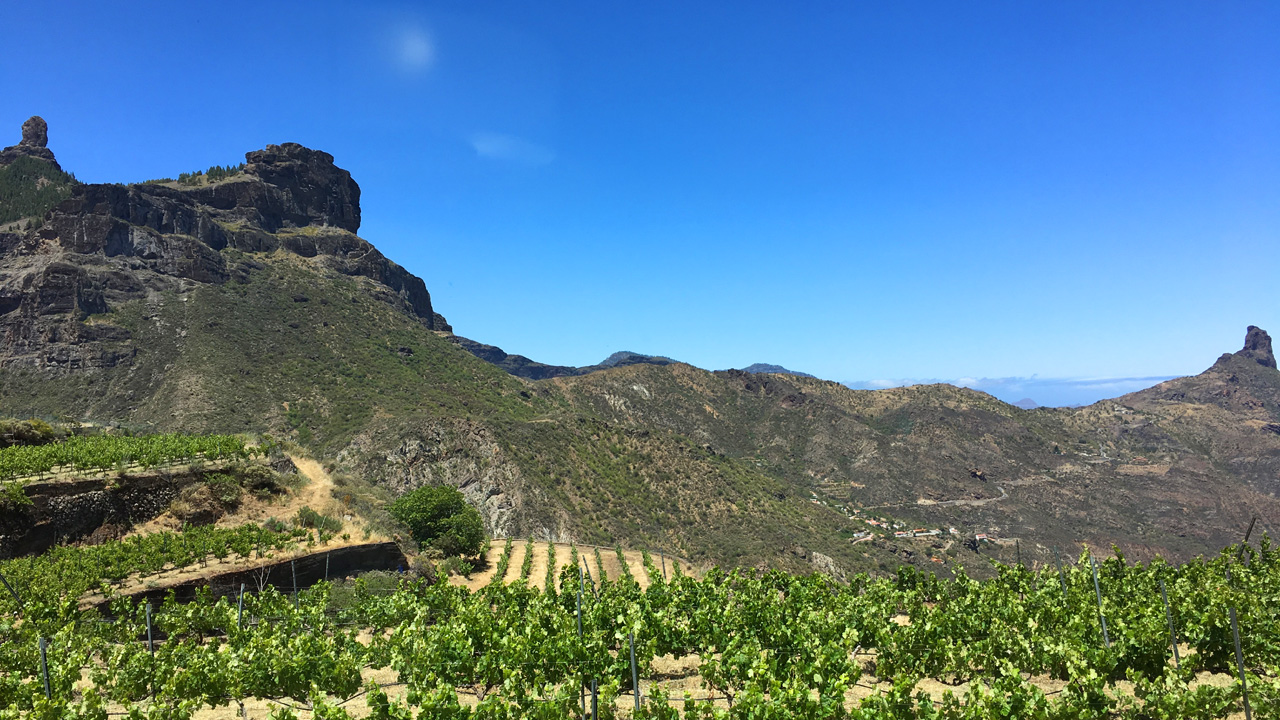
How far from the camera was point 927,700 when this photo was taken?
10.4m

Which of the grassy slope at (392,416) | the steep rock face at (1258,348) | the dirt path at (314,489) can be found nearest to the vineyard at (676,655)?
the dirt path at (314,489)

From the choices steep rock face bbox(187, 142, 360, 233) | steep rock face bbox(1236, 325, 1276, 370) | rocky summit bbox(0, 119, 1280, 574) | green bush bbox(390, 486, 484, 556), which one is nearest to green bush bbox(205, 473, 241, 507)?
rocky summit bbox(0, 119, 1280, 574)

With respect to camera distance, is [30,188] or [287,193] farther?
[287,193]

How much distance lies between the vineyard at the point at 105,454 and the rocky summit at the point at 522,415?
805 centimetres

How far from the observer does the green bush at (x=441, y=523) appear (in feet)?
109

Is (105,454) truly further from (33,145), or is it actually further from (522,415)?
(33,145)

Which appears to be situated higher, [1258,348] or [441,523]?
[1258,348]

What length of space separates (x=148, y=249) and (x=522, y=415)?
5906cm

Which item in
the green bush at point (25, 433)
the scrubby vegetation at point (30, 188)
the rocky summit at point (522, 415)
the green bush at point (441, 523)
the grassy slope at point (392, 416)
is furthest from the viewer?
the scrubby vegetation at point (30, 188)

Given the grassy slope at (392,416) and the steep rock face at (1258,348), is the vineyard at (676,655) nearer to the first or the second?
the grassy slope at (392,416)

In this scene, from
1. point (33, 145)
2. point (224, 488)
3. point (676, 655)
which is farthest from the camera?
point (33, 145)

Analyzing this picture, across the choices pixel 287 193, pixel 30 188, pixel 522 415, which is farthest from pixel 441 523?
pixel 30 188

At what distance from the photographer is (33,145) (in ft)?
411

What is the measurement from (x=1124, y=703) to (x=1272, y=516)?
107 metres
